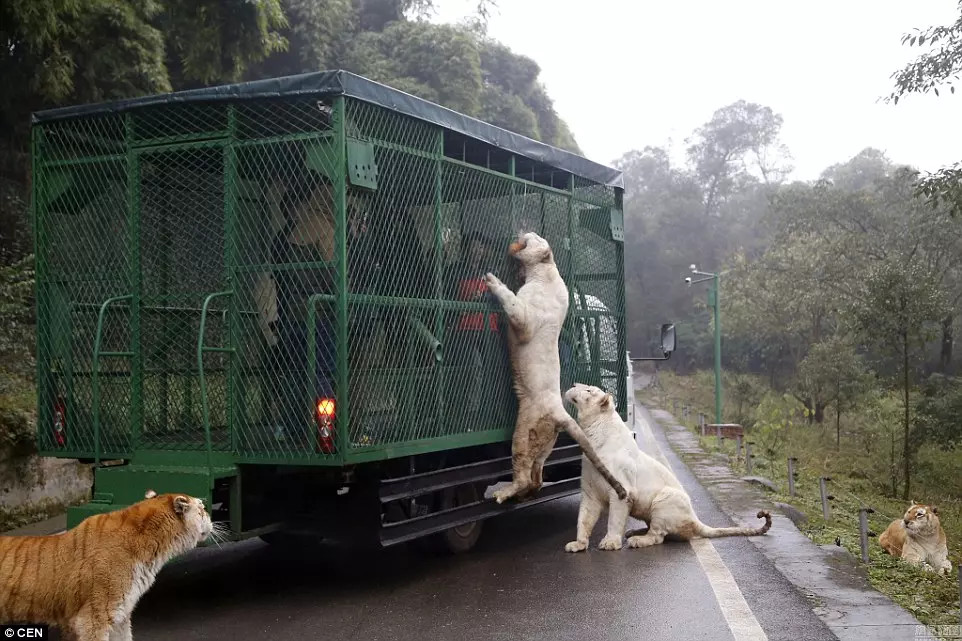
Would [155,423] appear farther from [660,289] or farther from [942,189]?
[660,289]

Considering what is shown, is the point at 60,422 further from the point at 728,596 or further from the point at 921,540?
the point at 921,540

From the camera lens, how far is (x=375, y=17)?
3356cm

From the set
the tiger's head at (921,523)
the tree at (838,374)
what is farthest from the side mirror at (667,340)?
the tree at (838,374)

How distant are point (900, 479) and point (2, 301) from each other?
15.5 metres

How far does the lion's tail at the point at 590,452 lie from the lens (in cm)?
811

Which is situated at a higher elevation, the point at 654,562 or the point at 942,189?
the point at 942,189

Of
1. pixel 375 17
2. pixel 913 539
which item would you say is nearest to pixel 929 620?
pixel 913 539

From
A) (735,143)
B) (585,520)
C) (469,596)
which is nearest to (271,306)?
(469,596)

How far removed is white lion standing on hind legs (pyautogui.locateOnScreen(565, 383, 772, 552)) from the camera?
8.19 meters

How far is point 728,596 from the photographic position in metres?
6.53

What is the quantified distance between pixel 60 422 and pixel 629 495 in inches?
177

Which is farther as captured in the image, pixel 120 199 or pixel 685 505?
pixel 685 505

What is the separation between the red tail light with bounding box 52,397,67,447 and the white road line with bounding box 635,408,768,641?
470 centimetres

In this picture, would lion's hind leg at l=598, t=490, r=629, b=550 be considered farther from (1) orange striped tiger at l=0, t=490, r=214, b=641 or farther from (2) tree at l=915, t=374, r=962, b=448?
(2) tree at l=915, t=374, r=962, b=448
